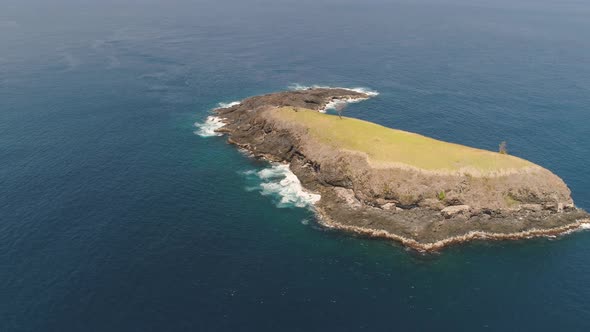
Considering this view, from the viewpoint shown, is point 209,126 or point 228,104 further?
point 228,104

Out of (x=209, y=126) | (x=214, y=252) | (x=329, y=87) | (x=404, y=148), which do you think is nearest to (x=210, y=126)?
(x=209, y=126)

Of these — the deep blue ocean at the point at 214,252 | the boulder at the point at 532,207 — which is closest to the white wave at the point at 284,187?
the deep blue ocean at the point at 214,252

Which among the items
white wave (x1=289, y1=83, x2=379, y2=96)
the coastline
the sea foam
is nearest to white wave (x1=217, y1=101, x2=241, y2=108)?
white wave (x1=289, y1=83, x2=379, y2=96)

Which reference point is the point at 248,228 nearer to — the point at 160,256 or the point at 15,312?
the point at 160,256

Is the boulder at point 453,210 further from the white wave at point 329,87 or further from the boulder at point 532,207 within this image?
the white wave at point 329,87

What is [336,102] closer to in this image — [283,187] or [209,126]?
[209,126]

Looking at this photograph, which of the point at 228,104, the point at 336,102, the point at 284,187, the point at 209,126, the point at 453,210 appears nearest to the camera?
the point at 453,210
